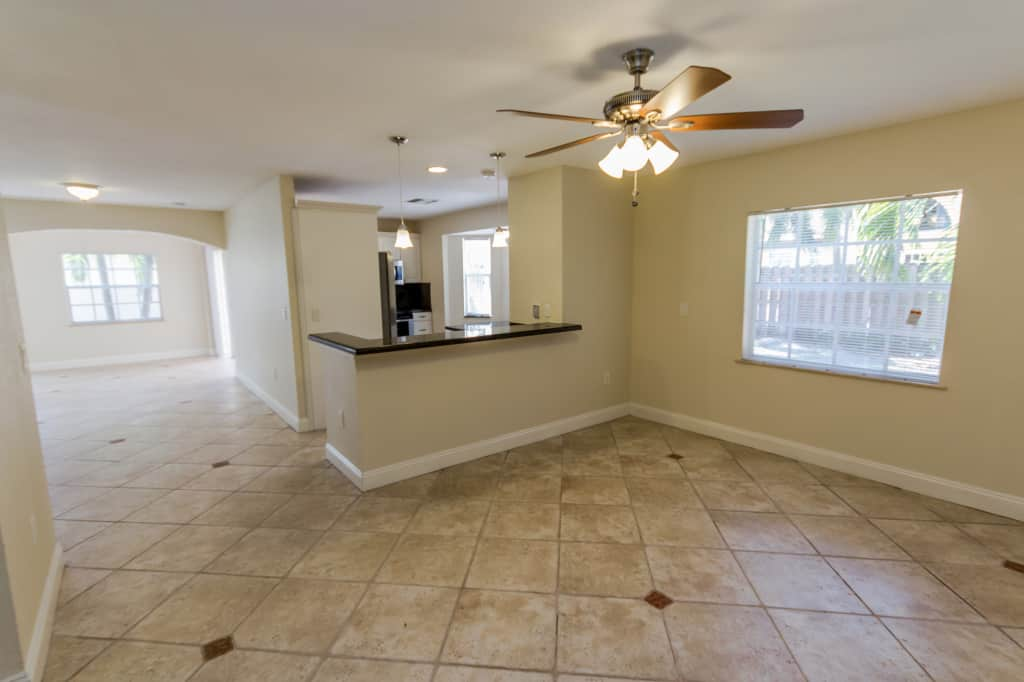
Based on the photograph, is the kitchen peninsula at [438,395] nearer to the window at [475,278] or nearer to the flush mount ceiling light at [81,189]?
the flush mount ceiling light at [81,189]

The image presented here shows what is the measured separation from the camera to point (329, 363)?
3.43 meters

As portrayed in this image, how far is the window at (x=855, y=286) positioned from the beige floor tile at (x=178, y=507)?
4203 mm

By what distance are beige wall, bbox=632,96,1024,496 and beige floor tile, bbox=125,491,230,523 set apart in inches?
147

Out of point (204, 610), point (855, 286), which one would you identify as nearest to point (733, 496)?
point (855, 286)

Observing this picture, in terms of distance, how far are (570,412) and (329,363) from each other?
2163mm

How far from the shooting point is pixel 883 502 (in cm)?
290

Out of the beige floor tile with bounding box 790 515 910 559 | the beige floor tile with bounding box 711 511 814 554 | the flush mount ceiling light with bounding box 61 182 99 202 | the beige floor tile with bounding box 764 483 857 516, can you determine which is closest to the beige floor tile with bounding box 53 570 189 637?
the beige floor tile with bounding box 711 511 814 554

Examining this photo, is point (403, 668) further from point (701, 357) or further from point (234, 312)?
point (234, 312)

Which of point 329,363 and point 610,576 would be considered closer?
point 610,576

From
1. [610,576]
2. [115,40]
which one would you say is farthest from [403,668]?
[115,40]

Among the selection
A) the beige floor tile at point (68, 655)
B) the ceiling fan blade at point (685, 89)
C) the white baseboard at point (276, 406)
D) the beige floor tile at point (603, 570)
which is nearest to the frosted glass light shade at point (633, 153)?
the ceiling fan blade at point (685, 89)

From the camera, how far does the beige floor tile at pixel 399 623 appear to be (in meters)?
1.79

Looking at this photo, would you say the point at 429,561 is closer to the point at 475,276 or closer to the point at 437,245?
the point at 475,276

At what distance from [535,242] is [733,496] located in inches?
102
